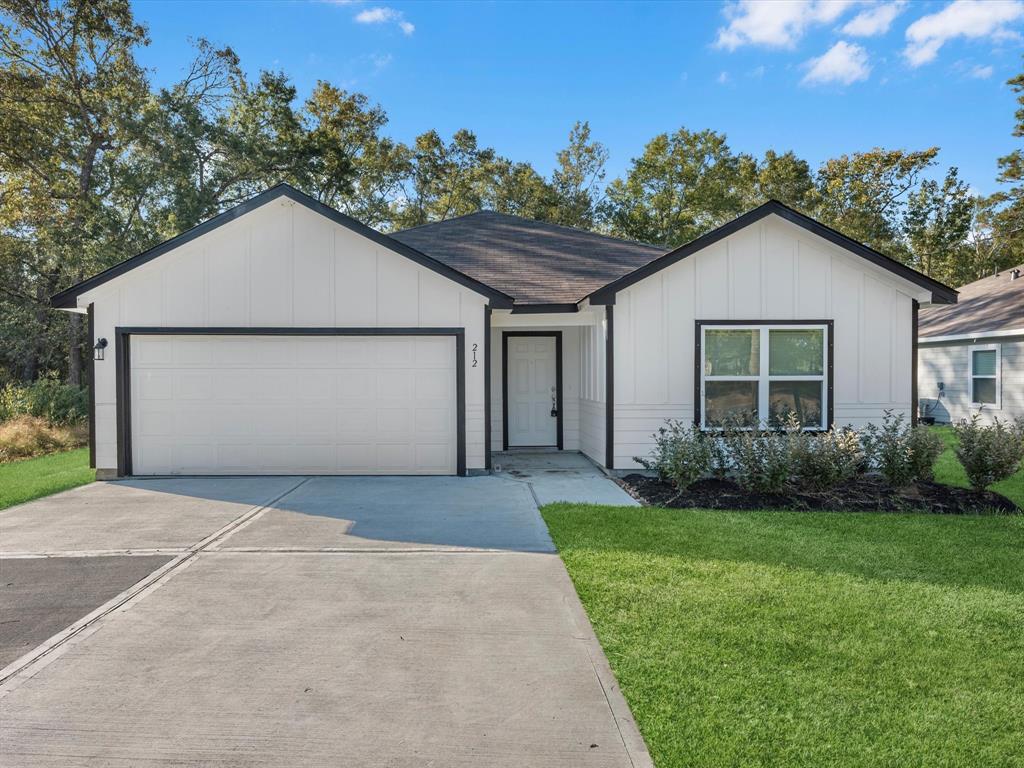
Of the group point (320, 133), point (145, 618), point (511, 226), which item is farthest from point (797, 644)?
point (320, 133)

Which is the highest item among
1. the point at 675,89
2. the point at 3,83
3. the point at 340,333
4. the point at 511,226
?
the point at 675,89

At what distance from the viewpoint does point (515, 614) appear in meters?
4.36

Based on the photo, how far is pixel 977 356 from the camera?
16016mm

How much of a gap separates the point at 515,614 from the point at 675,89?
2513 centimetres

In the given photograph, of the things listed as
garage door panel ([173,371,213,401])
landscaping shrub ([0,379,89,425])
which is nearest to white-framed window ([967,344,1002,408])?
garage door panel ([173,371,213,401])

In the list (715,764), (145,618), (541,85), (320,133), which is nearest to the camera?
(715,764)

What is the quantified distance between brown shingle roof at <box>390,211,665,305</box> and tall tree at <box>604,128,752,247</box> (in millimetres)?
14263

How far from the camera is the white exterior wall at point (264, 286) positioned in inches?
372

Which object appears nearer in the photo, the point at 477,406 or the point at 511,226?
the point at 477,406

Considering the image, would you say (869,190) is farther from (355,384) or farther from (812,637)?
(812,637)

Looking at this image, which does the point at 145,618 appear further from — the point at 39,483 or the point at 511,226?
the point at 511,226

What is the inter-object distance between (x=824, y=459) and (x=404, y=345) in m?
5.82

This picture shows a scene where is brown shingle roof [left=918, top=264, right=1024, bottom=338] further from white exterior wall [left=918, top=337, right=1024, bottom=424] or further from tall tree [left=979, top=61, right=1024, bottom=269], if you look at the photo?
tall tree [left=979, top=61, right=1024, bottom=269]

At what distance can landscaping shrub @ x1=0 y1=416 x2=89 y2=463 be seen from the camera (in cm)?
1291
